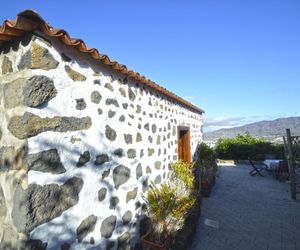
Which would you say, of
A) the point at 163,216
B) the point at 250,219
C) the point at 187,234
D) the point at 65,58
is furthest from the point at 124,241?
the point at 250,219

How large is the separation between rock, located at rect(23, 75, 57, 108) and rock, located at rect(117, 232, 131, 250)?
198 centimetres

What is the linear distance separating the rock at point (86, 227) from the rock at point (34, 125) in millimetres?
993

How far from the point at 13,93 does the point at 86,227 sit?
1516 millimetres

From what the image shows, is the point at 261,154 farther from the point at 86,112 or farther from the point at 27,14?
the point at 27,14

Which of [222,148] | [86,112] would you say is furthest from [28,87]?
[222,148]

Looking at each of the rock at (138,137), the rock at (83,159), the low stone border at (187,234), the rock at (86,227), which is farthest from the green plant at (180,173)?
the rock at (83,159)

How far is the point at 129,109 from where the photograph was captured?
3.14 m

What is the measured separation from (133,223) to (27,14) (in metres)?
2.81

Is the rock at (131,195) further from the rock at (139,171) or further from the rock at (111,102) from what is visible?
the rock at (111,102)

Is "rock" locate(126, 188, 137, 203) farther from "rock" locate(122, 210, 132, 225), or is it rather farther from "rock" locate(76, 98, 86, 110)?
"rock" locate(76, 98, 86, 110)

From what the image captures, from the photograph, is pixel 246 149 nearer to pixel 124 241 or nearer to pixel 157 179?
pixel 157 179

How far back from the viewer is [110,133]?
2.66 metres

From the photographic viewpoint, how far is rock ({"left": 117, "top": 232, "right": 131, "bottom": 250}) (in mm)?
2688

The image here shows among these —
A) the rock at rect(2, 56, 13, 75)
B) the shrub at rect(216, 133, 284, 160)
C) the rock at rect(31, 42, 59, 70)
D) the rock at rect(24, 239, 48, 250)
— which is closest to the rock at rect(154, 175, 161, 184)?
the rock at rect(24, 239, 48, 250)
